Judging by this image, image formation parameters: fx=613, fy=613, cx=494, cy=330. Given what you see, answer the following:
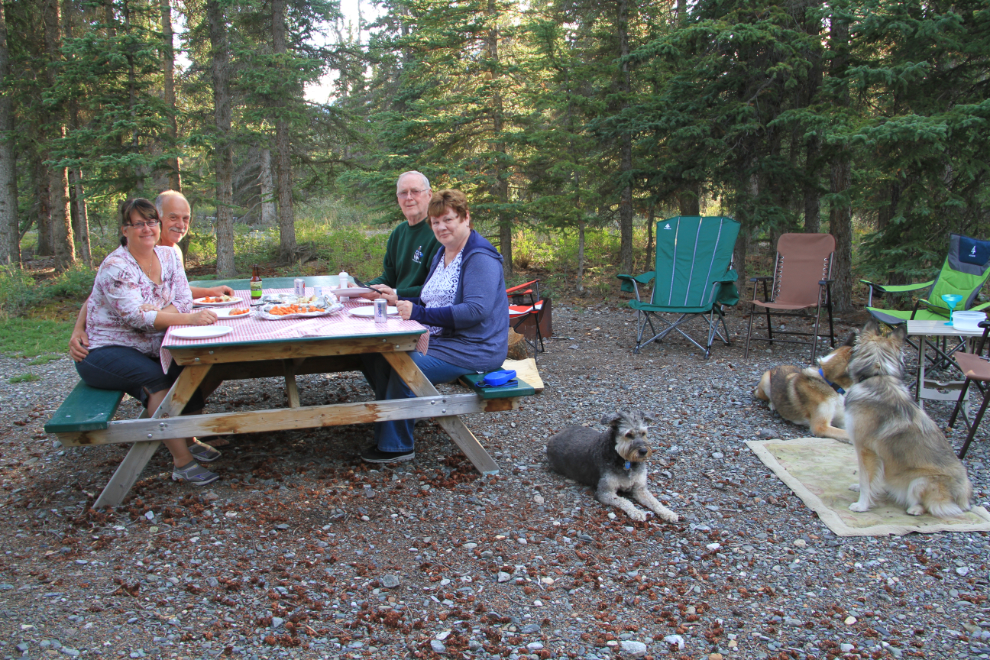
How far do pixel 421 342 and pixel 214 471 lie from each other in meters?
1.33

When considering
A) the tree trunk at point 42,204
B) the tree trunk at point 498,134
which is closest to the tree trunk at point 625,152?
the tree trunk at point 498,134

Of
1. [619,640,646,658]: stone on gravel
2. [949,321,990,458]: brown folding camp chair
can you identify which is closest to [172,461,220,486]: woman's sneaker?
[619,640,646,658]: stone on gravel

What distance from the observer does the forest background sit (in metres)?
5.71

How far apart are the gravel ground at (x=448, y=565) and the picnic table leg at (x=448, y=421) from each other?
10 centimetres

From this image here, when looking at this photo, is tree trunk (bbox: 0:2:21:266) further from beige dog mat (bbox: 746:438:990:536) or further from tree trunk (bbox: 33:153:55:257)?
beige dog mat (bbox: 746:438:990:536)

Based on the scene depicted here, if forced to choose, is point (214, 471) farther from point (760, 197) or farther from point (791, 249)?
point (760, 197)

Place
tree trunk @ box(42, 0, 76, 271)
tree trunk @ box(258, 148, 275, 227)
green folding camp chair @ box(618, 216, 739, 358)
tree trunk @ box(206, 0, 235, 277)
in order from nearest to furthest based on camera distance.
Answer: green folding camp chair @ box(618, 216, 739, 358), tree trunk @ box(206, 0, 235, 277), tree trunk @ box(42, 0, 76, 271), tree trunk @ box(258, 148, 275, 227)

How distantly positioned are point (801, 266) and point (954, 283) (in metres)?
1.22

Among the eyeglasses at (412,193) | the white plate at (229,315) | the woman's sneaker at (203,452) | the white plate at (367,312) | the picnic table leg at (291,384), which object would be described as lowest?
the woman's sneaker at (203,452)

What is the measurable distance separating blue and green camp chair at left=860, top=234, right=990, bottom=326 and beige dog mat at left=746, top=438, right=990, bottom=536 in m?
1.64

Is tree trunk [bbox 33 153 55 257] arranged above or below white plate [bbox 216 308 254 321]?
above

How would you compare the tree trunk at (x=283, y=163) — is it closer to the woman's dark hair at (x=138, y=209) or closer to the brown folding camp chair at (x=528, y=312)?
the brown folding camp chair at (x=528, y=312)

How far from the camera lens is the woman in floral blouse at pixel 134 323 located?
3.01m

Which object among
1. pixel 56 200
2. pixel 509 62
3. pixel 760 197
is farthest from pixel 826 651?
pixel 56 200
